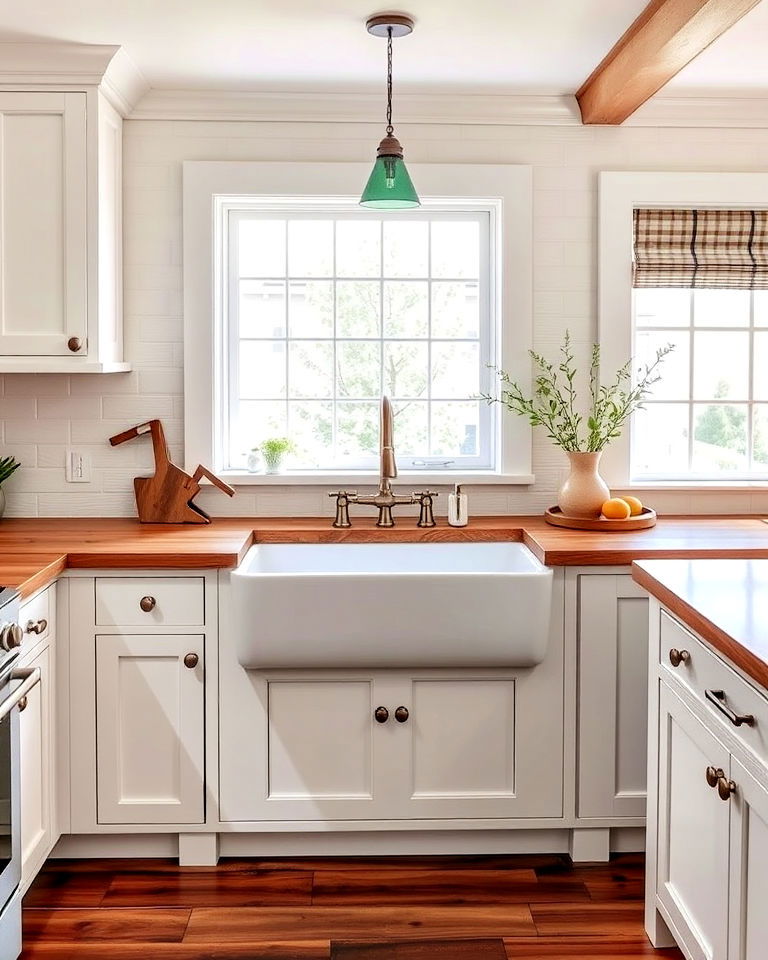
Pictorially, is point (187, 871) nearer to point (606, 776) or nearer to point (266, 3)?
point (606, 776)

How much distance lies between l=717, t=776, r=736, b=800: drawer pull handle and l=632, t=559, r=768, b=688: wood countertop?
25 centimetres

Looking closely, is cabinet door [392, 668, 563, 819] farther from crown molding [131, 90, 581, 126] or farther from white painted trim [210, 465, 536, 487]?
→ crown molding [131, 90, 581, 126]

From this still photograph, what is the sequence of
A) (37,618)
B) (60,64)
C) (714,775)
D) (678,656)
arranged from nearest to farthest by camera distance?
(714,775)
(678,656)
(37,618)
(60,64)

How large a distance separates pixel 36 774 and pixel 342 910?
2.83 ft

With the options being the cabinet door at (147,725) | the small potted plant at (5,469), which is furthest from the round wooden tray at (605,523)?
the small potted plant at (5,469)

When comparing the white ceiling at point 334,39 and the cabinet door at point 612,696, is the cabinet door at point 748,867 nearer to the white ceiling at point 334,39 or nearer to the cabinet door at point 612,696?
the cabinet door at point 612,696

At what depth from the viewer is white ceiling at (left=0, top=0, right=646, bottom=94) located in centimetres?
271

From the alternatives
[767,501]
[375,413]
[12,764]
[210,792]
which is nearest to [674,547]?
[767,501]

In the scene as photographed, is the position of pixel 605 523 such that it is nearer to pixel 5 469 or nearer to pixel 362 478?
pixel 362 478

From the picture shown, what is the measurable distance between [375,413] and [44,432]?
1.13 meters

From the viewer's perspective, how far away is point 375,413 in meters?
3.70

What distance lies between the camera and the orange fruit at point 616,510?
10.7 feet

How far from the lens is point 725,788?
1.86 meters

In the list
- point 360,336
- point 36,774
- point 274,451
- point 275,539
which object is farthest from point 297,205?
point 36,774
